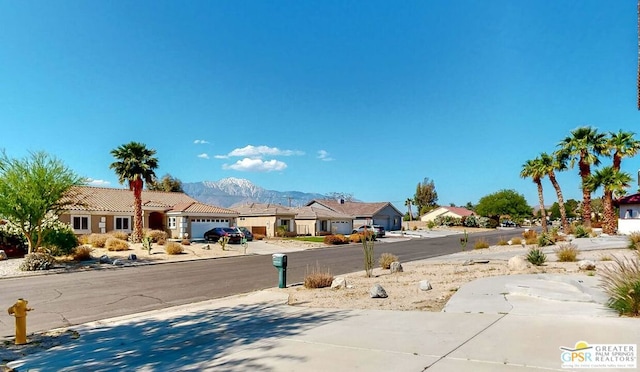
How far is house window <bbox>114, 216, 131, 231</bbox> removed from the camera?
44156 millimetres

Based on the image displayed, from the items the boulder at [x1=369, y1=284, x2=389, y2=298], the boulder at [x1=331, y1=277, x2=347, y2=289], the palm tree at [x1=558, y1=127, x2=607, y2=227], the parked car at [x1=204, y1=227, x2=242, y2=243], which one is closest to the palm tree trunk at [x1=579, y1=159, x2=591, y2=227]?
the palm tree at [x1=558, y1=127, x2=607, y2=227]

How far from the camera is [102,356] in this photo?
7.13 m

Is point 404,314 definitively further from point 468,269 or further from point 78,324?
point 468,269

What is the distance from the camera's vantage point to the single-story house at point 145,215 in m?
41.7

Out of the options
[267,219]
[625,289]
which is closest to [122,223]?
[267,219]

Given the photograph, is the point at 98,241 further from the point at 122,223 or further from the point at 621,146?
the point at 621,146

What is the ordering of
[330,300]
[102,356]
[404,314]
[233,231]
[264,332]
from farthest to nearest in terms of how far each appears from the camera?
[233,231] < [330,300] < [404,314] < [264,332] < [102,356]

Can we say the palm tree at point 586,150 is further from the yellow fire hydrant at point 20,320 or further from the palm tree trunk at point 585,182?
the yellow fire hydrant at point 20,320

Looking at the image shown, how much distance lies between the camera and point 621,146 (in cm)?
4009

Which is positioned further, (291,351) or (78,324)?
(78,324)

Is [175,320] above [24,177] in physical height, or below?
below

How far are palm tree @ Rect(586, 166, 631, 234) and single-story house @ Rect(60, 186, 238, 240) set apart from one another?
117ft

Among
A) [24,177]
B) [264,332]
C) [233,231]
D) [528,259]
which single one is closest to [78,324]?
[264,332]

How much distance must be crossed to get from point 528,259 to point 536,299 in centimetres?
776
